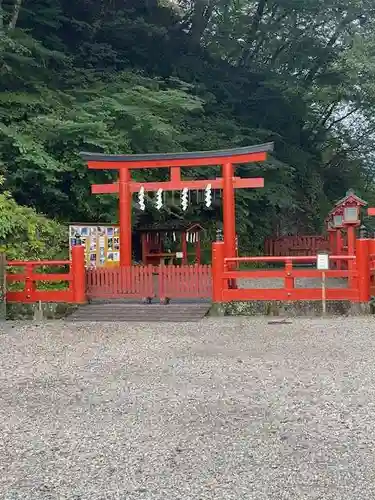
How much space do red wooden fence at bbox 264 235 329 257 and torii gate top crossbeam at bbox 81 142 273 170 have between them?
1234 cm

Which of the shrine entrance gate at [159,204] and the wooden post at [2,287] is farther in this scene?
the shrine entrance gate at [159,204]

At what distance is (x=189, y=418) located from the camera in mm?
4059

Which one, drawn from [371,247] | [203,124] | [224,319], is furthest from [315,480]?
[203,124]

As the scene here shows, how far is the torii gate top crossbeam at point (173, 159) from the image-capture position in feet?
36.4

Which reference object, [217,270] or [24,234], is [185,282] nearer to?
[217,270]

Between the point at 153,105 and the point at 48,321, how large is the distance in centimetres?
879

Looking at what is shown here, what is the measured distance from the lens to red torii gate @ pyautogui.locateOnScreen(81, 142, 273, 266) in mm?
11000

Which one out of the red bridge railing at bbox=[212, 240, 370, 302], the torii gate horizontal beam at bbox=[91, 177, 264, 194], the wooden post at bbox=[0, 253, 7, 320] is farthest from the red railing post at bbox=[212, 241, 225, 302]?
the wooden post at bbox=[0, 253, 7, 320]

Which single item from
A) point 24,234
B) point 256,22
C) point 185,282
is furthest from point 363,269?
point 256,22

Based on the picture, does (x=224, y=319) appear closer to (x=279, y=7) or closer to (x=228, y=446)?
(x=228, y=446)

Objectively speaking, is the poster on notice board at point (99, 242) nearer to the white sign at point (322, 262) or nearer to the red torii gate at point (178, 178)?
the red torii gate at point (178, 178)

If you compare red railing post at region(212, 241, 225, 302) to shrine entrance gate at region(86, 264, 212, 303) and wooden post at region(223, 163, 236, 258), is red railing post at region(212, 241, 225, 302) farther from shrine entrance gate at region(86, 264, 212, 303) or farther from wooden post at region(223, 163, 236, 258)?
wooden post at region(223, 163, 236, 258)

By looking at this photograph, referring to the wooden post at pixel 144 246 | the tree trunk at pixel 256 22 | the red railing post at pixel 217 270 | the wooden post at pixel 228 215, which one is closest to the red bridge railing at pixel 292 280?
the red railing post at pixel 217 270

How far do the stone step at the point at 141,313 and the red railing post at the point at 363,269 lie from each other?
271 cm
